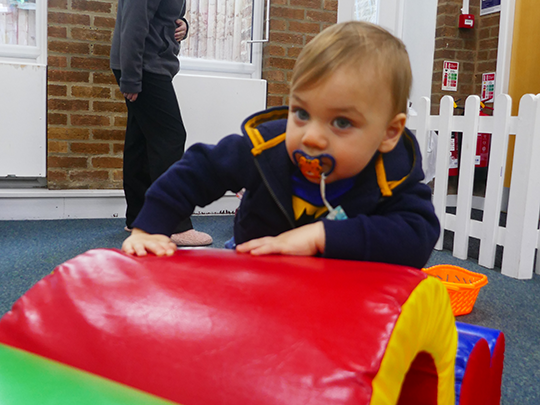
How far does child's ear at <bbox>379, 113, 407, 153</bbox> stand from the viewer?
2.63ft

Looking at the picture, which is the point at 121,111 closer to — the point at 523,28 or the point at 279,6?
the point at 279,6

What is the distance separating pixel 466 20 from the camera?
3.91 m

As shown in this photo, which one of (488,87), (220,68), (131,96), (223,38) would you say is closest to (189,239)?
(131,96)

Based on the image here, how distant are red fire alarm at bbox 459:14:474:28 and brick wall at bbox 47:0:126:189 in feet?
8.27

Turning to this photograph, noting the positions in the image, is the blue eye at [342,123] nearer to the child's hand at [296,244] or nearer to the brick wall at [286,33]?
the child's hand at [296,244]

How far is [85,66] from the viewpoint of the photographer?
2.82m

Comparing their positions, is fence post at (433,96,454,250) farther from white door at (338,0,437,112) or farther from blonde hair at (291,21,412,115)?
Result: blonde hair at (291,21,412,115)

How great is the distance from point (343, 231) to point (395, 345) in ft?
0.86

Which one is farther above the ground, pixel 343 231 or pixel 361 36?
pixel 361 36

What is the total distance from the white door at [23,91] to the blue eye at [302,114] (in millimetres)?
2398

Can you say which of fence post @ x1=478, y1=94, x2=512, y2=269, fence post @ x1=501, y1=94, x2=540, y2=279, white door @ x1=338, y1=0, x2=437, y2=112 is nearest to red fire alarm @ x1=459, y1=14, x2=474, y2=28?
white door @ x1=338, y1=0, x2=437, y2=112

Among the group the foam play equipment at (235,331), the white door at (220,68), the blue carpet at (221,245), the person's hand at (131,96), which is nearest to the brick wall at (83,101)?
the blue carpet at (221,245)

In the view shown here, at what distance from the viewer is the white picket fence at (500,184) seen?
2.05 meters

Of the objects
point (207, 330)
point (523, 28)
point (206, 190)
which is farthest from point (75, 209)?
point (523, 28)
